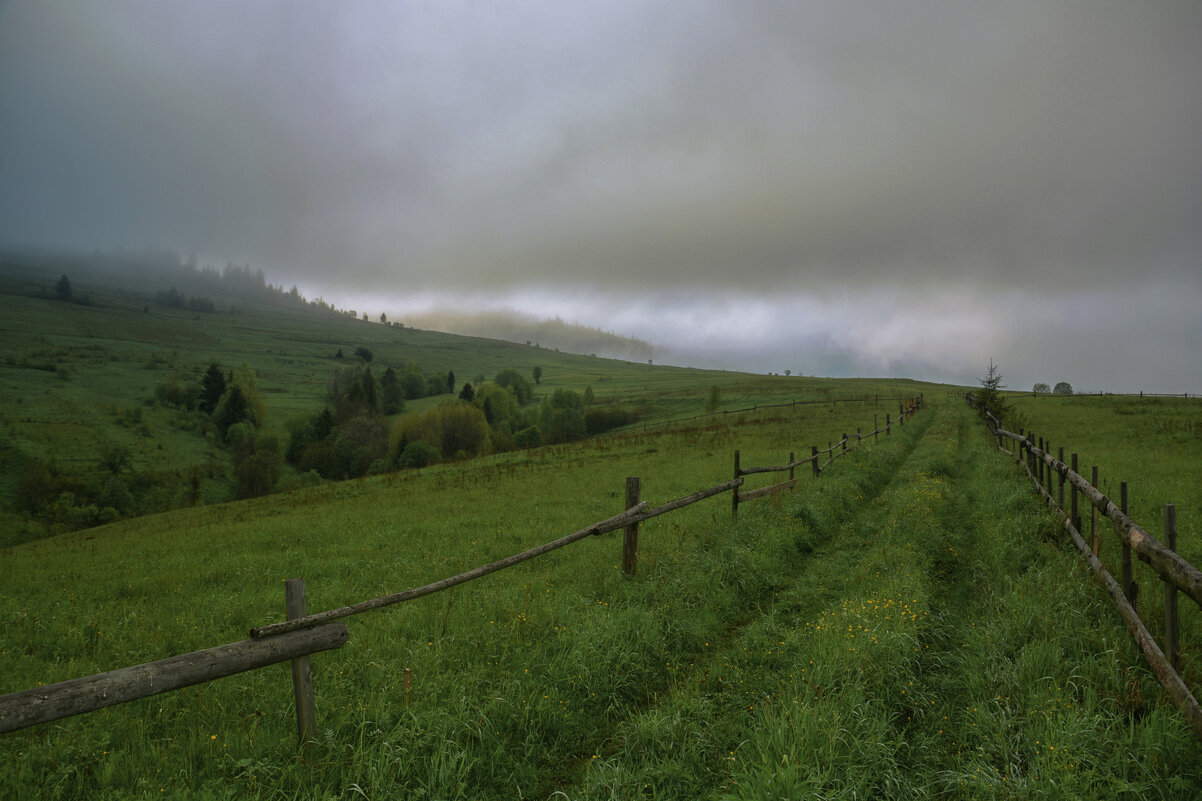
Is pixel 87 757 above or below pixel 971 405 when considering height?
below

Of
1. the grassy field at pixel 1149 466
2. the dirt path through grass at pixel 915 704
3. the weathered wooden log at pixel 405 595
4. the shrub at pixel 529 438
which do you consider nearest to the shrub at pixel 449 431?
the shrub at pixel 529 438

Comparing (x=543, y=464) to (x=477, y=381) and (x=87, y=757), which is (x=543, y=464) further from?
(x=477, y=381)

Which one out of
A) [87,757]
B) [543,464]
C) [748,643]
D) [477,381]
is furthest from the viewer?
[477,381]

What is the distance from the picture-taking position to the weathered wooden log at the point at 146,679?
3.16m

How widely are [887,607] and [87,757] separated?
8.54 metres

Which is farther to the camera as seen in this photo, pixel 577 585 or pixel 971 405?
pixel 971 405

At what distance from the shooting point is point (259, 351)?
190m

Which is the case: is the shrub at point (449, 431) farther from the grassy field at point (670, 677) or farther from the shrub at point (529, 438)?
the grassy field at point (670, 677)

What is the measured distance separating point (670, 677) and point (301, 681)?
3.87 m

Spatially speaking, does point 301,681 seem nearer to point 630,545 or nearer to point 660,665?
point 660,665

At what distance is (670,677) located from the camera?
20.4 ft

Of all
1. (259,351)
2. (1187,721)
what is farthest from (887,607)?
(259,351)

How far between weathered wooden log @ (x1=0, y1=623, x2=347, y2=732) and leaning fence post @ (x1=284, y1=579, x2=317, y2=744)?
0.59ft

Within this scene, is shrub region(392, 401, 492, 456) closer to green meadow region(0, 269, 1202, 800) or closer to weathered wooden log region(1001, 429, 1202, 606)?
green meadow region(0, 269, 1202, 800)
